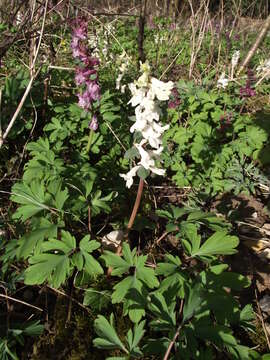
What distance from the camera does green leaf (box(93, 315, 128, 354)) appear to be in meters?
1.42

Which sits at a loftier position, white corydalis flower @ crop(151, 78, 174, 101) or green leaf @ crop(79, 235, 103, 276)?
white corydalis flower @ crop(151, 78, 174, 101)

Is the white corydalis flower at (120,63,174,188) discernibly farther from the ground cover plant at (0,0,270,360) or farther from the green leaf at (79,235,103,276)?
the green leaf at (79,235,103,276)

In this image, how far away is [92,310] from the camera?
72.0 inches

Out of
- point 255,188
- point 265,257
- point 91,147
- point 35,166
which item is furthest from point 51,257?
point 255,188

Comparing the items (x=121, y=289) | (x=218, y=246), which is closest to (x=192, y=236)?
(x=218, y=246)

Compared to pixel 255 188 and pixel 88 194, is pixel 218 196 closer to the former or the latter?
pixel 255 188

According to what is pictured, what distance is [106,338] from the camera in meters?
1.47

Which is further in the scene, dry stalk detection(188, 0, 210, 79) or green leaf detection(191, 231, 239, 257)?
dry stalk detection(188, 0, 210, 79)

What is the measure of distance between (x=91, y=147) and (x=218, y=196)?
4.70 ft

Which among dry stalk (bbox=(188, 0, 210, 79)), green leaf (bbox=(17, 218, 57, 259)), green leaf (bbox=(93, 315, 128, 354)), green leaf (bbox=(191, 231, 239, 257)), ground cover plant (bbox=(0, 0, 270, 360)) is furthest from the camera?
dry stalk (bbox=(188, 0, 210, 79))

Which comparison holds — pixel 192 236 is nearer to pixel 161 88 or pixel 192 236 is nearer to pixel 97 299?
pixel 97 299

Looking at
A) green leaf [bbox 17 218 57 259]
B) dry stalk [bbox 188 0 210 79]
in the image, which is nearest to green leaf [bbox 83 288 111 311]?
green leaf [bbox 17 218 57 259]

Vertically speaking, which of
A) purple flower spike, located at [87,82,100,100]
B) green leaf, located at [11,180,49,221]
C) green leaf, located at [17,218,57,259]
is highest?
purple flower spike, located at [87,82,100,100]

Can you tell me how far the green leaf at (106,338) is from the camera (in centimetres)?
142
